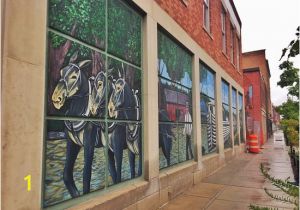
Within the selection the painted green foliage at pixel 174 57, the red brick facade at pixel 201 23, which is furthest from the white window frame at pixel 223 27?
the painted green foliage at pixel 174 57

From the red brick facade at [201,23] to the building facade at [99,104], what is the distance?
0.08 metres

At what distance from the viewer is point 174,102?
330 inches

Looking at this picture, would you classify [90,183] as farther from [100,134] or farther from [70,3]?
[70,3]

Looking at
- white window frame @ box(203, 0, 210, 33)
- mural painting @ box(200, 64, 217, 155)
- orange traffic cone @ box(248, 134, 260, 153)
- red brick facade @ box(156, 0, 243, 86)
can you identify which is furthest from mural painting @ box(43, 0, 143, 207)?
orange traffic cone @ box(248, 134, 260, 153)

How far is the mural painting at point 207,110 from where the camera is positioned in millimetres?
10984

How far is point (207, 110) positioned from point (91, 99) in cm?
754

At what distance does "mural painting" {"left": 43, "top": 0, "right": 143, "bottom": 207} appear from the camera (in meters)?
4.08

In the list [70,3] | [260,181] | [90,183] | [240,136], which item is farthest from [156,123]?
[240,136]

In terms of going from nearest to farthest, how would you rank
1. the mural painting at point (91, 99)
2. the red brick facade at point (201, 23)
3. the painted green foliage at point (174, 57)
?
1. the mural painting at point (91, 99)
2. the painted green foliage at point (174, 57)
3. the red brick facade at point (201, 23)

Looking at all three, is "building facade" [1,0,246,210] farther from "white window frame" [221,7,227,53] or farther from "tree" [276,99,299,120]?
"white window frame" [221,7,227,53]

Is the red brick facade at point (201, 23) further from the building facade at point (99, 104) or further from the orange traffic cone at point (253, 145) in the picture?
the orange traffic cone at point (253, 145)

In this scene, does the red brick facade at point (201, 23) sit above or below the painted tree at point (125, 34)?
above

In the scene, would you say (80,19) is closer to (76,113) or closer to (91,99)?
(91,99)

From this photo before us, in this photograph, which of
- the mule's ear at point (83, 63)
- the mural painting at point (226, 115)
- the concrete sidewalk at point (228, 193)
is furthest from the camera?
the mural painting at point (226, 115)
